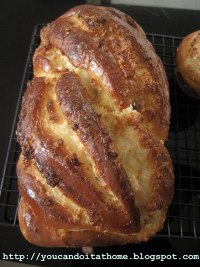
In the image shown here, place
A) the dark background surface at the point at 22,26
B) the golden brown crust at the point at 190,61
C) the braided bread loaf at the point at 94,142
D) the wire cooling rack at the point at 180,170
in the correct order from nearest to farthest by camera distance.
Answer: the braided bread loaf at the point at 94,142
the wire cooling rack at the point at 180,170
the golden brown crust at the point at 190,61
the dark background surface at the point at 22,26

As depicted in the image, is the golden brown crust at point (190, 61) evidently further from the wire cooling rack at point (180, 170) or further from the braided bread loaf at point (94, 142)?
the braided bread loaf at point (94, 142)

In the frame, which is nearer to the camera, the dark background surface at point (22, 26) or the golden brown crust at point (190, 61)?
the golden brown crust at point (190, 61)

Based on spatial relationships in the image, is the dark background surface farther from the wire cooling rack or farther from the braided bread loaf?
the braided bread loaf

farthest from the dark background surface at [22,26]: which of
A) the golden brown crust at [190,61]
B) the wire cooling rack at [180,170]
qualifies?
the golden brown crust at [190,61]

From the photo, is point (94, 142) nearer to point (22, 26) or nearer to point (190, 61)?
point (190, 61)

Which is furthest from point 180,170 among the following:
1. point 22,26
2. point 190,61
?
point 22,26

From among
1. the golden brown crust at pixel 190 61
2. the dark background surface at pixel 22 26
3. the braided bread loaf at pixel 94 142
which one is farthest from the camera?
the dark background surface at pixel 22 26

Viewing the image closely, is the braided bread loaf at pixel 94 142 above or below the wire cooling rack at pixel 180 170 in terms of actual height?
above
